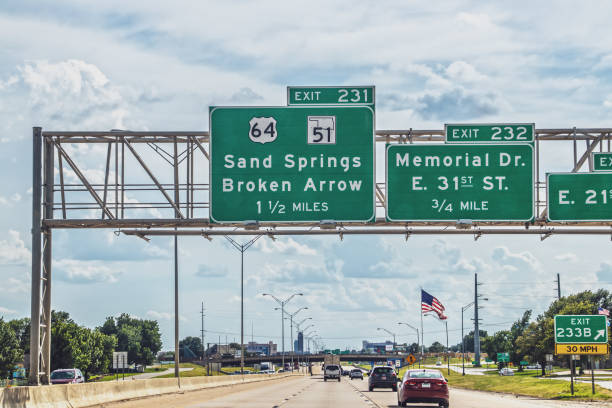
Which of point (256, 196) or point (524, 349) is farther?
point (524, 349)

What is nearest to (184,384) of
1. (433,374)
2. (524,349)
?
(433,374)

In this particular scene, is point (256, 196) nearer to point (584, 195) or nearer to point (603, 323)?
point (584, 195)

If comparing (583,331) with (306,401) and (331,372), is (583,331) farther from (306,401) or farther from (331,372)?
(331,372)

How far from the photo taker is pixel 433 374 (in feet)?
110

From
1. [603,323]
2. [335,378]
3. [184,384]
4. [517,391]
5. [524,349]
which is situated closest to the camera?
[603,323]

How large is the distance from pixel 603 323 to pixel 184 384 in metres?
23.3

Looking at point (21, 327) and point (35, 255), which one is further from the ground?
point (35, 255)

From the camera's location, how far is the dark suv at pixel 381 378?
5466 cm

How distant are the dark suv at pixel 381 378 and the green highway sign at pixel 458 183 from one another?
1157 inches

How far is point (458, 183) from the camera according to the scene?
26.9 metres

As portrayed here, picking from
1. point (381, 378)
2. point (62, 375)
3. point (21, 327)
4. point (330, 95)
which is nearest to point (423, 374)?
point (330, 95)

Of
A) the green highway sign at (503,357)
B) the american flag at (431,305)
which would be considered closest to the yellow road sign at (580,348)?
the american flag at (431,305)

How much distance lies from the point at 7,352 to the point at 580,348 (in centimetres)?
8882

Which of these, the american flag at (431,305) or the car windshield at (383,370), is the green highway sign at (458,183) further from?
the american flag at (431,305)
